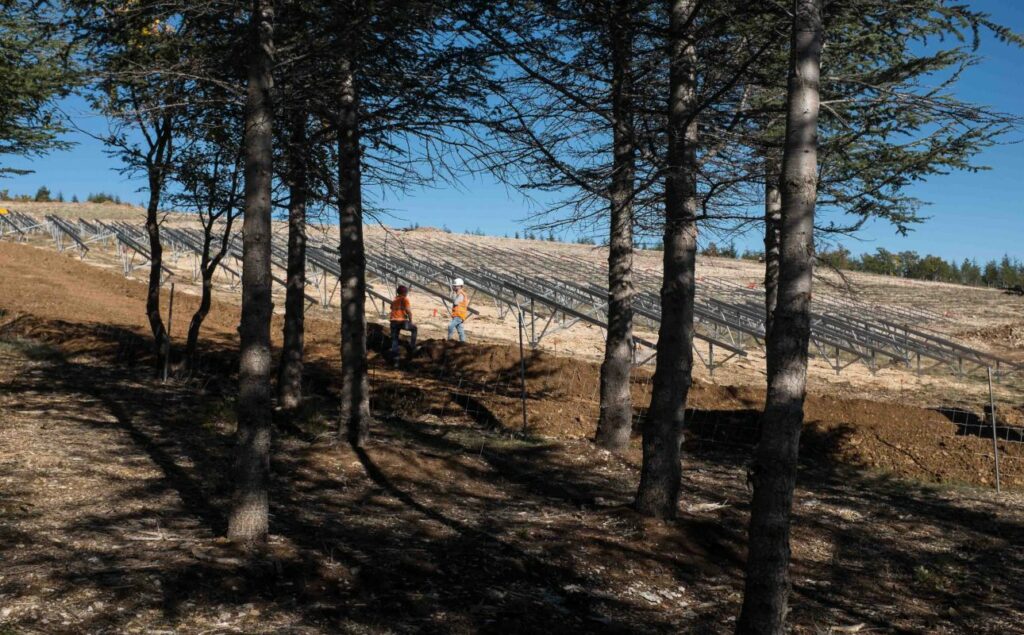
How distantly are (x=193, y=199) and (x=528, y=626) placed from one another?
8504 mm

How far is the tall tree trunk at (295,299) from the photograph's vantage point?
10.3 meters

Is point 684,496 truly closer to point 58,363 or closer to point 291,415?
point 291,415

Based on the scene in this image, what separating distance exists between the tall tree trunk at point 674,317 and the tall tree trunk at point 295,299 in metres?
4.71

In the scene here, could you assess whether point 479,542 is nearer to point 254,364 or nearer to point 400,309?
point 254,364

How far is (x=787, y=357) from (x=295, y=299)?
719cm

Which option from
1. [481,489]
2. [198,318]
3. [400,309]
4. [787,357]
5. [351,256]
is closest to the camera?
[787,357]

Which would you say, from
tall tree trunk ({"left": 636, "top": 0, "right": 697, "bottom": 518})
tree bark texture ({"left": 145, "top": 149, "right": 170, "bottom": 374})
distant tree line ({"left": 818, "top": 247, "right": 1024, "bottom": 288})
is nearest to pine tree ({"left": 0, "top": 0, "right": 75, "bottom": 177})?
tree bark texture ({"left": 145, "top": 149, "right": 170, "bottom": 374})

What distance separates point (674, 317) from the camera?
7.10 m

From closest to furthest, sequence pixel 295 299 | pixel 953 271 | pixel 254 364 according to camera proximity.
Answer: pixel 254 364
pixel 295 299
pixel 953 271

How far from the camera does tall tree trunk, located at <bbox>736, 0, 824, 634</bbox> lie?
443 centimetres

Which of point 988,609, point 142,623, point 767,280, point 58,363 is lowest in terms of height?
point 988,609

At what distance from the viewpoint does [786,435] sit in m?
4.43

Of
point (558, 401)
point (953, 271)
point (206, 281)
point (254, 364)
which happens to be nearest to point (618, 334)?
point (558, 401)

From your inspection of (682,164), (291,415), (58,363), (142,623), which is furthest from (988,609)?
(58,363)
